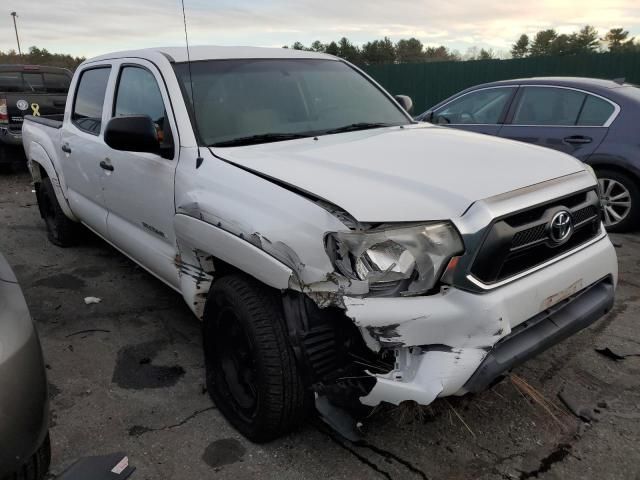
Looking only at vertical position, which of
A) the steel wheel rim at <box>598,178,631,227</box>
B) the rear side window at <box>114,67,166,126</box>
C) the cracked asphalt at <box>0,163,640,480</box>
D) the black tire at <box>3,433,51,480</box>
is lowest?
the cracked asphalt at <box>0,163,640,480</box>

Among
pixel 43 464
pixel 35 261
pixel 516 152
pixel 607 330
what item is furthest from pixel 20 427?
pixel 35 261

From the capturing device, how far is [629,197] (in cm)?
552

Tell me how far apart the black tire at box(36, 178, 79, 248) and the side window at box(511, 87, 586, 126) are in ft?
16.1

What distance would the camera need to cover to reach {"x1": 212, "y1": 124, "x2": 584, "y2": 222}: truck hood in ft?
6.87

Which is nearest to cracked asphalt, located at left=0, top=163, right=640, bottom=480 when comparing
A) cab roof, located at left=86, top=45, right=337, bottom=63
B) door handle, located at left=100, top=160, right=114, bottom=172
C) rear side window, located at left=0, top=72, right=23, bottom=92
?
door handle, located at left=100, top=160, right=114, bottom=172

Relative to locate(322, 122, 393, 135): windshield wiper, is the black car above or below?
below

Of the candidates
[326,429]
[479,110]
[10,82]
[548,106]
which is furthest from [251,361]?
[10,82]

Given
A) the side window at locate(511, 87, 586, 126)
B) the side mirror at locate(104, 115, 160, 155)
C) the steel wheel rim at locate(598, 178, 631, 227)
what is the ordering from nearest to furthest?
the side mirror at locate(104, 115, 160, 155), the steel wheel rim at locate(598, 178, 631, 227), the side window at locate(511, 87, 586, 126)

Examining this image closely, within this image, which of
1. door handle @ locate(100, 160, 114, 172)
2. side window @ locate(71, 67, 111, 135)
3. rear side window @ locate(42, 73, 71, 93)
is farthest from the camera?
rear side window @ locate(42, 73, 71, 93)

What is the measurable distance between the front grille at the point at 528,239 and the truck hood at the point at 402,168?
134 millimetres

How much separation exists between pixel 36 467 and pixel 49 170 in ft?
12.6

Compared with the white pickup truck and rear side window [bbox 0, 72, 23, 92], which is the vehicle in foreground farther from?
rear side window [bbox 0, 72, 23, 92]

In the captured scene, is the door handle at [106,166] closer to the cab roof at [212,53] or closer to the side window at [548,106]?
the cab roof at [212,53]

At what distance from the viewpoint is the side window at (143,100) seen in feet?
10.0
